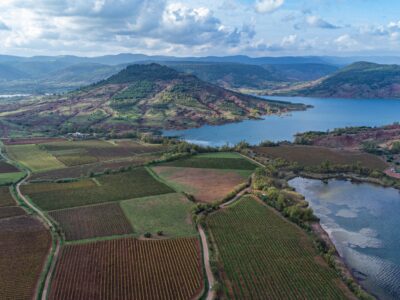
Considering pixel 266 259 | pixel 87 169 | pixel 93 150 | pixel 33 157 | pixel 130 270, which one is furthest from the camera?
pixel 93 150

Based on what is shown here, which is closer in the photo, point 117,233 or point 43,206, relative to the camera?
point 117,233

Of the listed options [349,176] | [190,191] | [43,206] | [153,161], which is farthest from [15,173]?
[349,176]

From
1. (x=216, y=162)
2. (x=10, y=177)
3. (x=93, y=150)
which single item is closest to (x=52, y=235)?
(x=10, y=177)

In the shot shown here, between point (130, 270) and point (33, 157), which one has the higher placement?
point (130, 270)

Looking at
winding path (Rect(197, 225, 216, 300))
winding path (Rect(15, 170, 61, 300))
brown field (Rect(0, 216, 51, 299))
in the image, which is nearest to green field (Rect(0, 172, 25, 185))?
winding path (Rect(15, 170, 61, 300))

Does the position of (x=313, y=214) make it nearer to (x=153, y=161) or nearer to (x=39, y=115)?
(x=153, y=161)

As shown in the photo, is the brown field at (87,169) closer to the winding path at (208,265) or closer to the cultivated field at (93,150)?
the cultivated field at (93,150)

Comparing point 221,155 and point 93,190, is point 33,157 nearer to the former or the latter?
point 93,190
